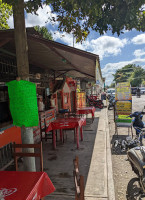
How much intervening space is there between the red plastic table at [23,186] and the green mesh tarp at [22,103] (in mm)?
822

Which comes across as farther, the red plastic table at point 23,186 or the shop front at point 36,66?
the shop front at point 36,66

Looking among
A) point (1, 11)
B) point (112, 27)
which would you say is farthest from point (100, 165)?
point (1, 11)

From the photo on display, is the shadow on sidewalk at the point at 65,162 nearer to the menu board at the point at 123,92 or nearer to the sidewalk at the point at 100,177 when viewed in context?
the sidewalk at the point at 100,177

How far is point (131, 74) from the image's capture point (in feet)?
307

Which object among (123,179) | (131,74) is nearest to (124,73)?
(131,74)

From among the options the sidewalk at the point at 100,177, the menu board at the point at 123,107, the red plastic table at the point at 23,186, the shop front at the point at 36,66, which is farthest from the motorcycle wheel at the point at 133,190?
the menu board at the point at 123,107

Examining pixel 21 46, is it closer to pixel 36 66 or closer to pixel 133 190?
pixel 133 190

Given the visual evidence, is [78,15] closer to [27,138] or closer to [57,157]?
[27,138]

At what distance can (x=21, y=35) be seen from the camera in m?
2.96

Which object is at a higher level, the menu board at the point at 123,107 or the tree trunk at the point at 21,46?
the tree trunk at the point at 21,46

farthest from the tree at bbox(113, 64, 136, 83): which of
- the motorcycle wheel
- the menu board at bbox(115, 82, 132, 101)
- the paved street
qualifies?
the motorcycle wheel

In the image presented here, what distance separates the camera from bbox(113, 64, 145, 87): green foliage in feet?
229

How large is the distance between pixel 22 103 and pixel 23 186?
4.17 feet

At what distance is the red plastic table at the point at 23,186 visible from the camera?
6.37 ft
